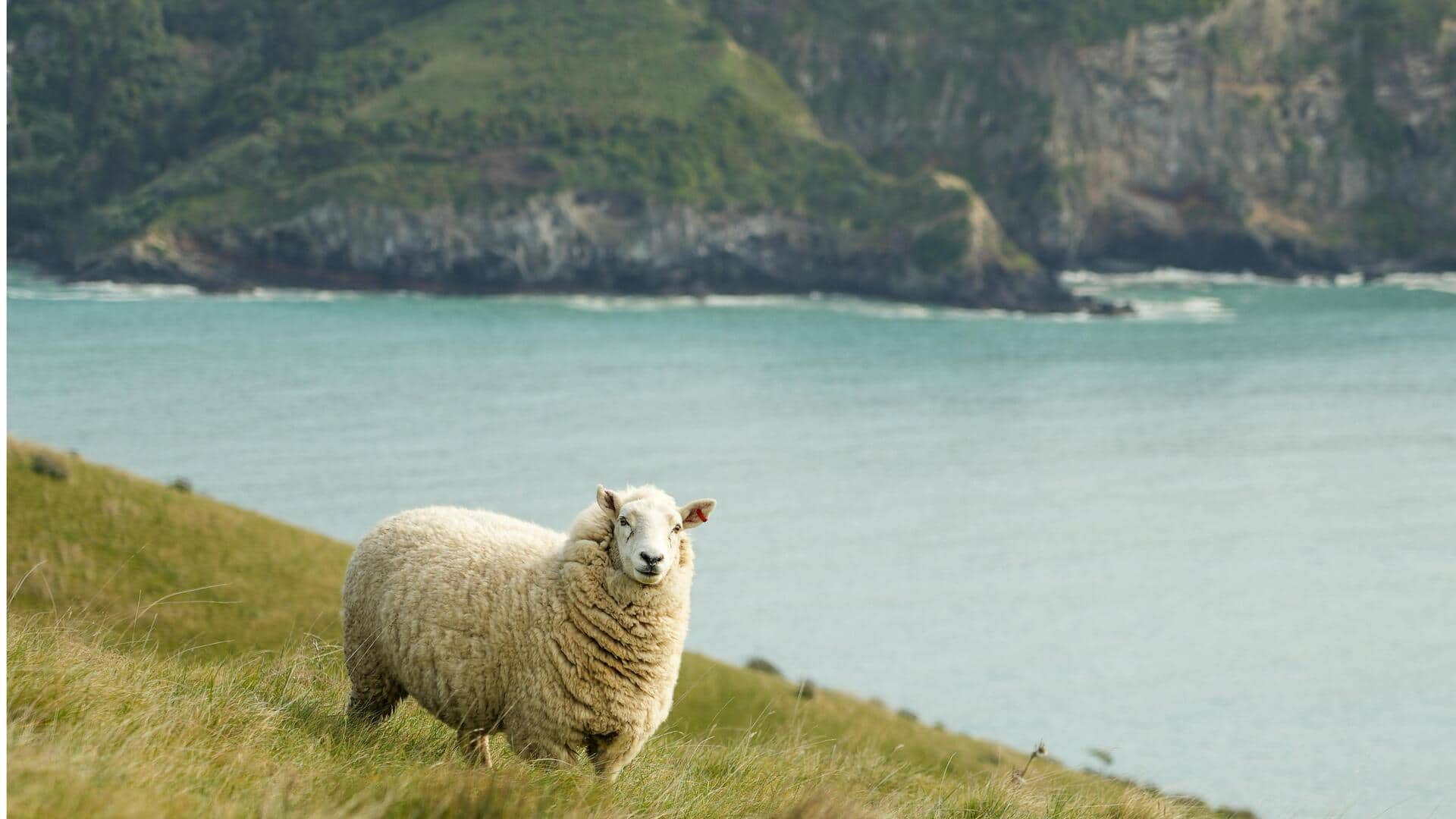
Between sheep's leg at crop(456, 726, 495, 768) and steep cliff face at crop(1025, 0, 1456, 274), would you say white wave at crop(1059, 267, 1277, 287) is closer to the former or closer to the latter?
steep cliff face at crop(1025, 0, 1456, 274)

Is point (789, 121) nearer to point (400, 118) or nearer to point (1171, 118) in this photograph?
point (400, 118)

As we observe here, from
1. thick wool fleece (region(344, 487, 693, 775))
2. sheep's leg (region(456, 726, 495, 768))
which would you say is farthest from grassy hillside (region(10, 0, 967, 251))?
sheep's leg (region(456, 726, 495, 768))

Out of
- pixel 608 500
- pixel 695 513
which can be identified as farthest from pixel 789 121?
pixel 695 513

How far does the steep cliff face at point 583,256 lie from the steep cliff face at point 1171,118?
1837 cm

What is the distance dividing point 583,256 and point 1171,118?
68219mm

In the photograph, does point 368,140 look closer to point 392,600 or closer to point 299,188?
point 299,188

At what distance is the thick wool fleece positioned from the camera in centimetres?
780

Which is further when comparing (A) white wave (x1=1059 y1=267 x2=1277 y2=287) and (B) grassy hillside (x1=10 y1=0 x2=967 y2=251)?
(A) white wave (x1=1059 y1=267 x2=1277 y2=287)

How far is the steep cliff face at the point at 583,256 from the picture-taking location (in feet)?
442

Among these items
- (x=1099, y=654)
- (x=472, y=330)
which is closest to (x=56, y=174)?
(x=472, y=330)

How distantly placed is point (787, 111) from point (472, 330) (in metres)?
47.4

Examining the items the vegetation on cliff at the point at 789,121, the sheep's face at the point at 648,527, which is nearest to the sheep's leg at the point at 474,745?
the sheep's face at the point at 648,527

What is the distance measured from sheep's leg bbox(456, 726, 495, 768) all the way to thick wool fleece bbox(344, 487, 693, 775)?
0.04ft

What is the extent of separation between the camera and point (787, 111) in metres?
155
